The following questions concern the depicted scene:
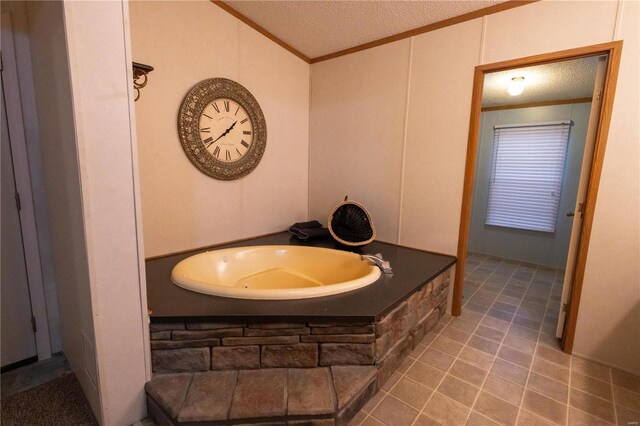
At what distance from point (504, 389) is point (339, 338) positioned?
103 cm

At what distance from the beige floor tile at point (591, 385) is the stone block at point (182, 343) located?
6.89ft

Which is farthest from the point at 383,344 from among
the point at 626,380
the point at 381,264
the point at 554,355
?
the point at 626,380

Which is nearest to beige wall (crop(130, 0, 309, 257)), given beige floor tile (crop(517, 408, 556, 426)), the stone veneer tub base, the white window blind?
the stone veneer tub base

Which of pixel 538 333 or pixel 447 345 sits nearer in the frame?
A: pixel 447 345

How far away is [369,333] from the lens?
1.49m

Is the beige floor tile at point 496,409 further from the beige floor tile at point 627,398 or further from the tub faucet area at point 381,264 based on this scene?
the tub faucet area at point 381,264

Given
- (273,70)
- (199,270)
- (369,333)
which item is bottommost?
(369,333)

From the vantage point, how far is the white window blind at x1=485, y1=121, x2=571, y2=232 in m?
3.64

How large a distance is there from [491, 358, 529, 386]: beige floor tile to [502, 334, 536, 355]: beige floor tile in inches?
9.6

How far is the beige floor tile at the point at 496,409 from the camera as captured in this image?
1.42 meters

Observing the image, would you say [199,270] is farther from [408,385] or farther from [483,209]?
[483,209]

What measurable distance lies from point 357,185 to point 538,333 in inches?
77.2

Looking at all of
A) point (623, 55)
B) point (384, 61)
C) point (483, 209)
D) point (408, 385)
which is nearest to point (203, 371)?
point (408, 385)

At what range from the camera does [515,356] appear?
1.93m
